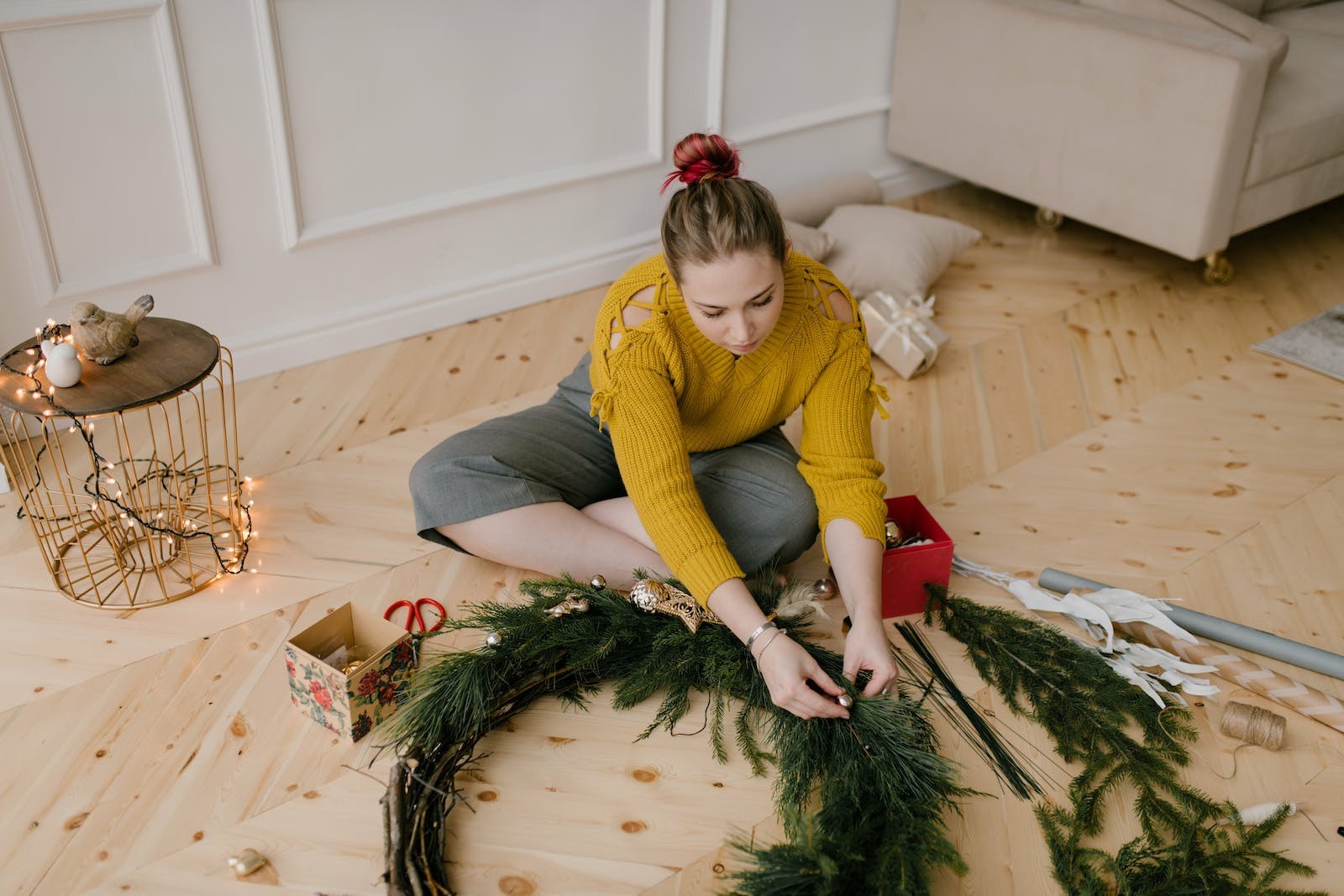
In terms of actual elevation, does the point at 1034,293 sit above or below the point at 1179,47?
below

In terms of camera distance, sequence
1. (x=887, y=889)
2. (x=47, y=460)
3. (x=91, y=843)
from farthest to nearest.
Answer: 1. (x=47, y=460)
2. (x=91, y=843)
3. (x=887, y=889)

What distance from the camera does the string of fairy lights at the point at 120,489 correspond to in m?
1.73

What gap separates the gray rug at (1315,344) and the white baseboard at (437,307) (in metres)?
1.53

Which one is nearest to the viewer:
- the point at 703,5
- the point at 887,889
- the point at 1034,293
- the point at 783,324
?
the point at 887,889

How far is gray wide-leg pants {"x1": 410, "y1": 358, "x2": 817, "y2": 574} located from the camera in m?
1.87

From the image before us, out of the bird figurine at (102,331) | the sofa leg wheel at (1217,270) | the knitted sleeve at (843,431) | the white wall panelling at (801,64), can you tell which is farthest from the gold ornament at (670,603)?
the sofa leg wheel at (1217,270)

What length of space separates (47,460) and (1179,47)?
2.59 metres

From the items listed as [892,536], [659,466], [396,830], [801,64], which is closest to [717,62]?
[801,64]

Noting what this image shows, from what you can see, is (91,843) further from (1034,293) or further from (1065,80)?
(1065,80)

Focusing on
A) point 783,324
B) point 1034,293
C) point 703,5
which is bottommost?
point 1034,293

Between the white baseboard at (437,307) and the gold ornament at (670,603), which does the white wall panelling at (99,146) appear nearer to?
the white baseboard at (437,307)

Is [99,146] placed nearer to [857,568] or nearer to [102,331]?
[102,331]

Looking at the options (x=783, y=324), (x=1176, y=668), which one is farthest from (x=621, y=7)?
(x=1176, y=668)

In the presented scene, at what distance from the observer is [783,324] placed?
1.78 metres
